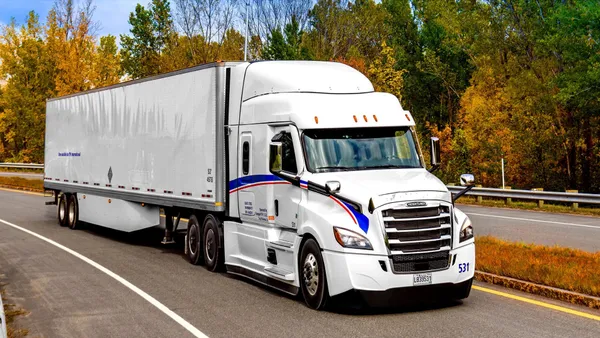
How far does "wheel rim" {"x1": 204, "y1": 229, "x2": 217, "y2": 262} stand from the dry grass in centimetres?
469

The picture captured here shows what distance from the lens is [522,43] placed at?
3950cm

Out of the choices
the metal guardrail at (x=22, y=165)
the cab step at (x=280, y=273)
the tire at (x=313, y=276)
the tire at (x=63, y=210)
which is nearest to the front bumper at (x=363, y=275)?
the tire at (x=313, y=276)

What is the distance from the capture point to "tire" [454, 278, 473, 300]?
9867mm

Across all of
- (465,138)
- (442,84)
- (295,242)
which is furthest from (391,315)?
(442,84)

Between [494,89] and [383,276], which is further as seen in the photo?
[494,89]

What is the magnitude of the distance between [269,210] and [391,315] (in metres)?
2.85

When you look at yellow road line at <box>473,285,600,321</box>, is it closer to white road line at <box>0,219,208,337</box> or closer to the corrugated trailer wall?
white road line at <box>0,219,208,337</box>

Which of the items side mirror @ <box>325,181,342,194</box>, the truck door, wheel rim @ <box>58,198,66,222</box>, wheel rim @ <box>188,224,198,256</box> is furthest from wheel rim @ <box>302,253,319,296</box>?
wheel rim @ <box>58,198,66,222</box>

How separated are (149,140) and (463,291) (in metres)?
8.96

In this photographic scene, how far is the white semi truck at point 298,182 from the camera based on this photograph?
9.48 meters

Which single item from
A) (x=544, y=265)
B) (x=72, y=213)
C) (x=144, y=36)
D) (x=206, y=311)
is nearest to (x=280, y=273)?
(x=206, y=311)

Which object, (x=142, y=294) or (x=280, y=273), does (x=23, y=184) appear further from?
(x=280, y=273)

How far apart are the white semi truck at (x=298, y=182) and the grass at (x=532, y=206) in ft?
52.8

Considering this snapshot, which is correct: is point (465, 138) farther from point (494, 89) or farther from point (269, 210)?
point (269, 210)
